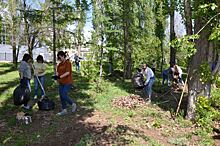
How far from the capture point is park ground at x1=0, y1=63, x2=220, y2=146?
26.4 feet

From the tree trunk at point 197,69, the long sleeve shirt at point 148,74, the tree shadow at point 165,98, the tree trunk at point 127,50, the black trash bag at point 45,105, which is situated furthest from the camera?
the tree trunk at point 127,50

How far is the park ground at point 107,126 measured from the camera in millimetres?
8039

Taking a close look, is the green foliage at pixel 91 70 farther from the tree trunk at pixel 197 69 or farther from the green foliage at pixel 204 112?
the green foliage at pixel 204 112

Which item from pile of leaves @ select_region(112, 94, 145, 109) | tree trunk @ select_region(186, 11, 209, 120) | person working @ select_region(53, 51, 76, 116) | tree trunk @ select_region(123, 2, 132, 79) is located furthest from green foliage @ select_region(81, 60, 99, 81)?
person working @ select_region(53, 51, 76, 116)

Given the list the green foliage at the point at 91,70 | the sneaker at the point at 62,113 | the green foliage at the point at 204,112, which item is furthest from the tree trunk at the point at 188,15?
the green foliage at the point at 91,70

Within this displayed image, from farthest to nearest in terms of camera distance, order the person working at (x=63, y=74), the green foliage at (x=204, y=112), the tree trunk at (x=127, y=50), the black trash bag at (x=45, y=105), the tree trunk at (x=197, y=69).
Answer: the tree trunk at (x=127, y=50) → the black trash bag at (x=45, y=105) → the tree trunk at (x=197, y=69) → the green foliage at (x=204, y=112) → the person working at (x=63, y=74)

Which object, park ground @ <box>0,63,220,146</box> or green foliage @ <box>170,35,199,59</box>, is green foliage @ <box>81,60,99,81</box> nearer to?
park ground @ <box>0,63,220,146</box>

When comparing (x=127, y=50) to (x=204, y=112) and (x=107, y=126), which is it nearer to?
(x=204, y=112)

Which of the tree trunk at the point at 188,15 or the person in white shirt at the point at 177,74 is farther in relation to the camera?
the person in white shirt at the point at 177,74

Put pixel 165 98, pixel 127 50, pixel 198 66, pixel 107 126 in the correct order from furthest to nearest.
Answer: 1. pixel 127 50
2. pixel 165 98
3. pixel 198 66
4. pixel 107 126

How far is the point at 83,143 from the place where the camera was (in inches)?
295

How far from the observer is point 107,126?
352 inches

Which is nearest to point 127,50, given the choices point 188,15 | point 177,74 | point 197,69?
point 177,74

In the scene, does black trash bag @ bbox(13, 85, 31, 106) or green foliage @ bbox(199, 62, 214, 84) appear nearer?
green foliage @ bbox(199, 62, 214, 84)
